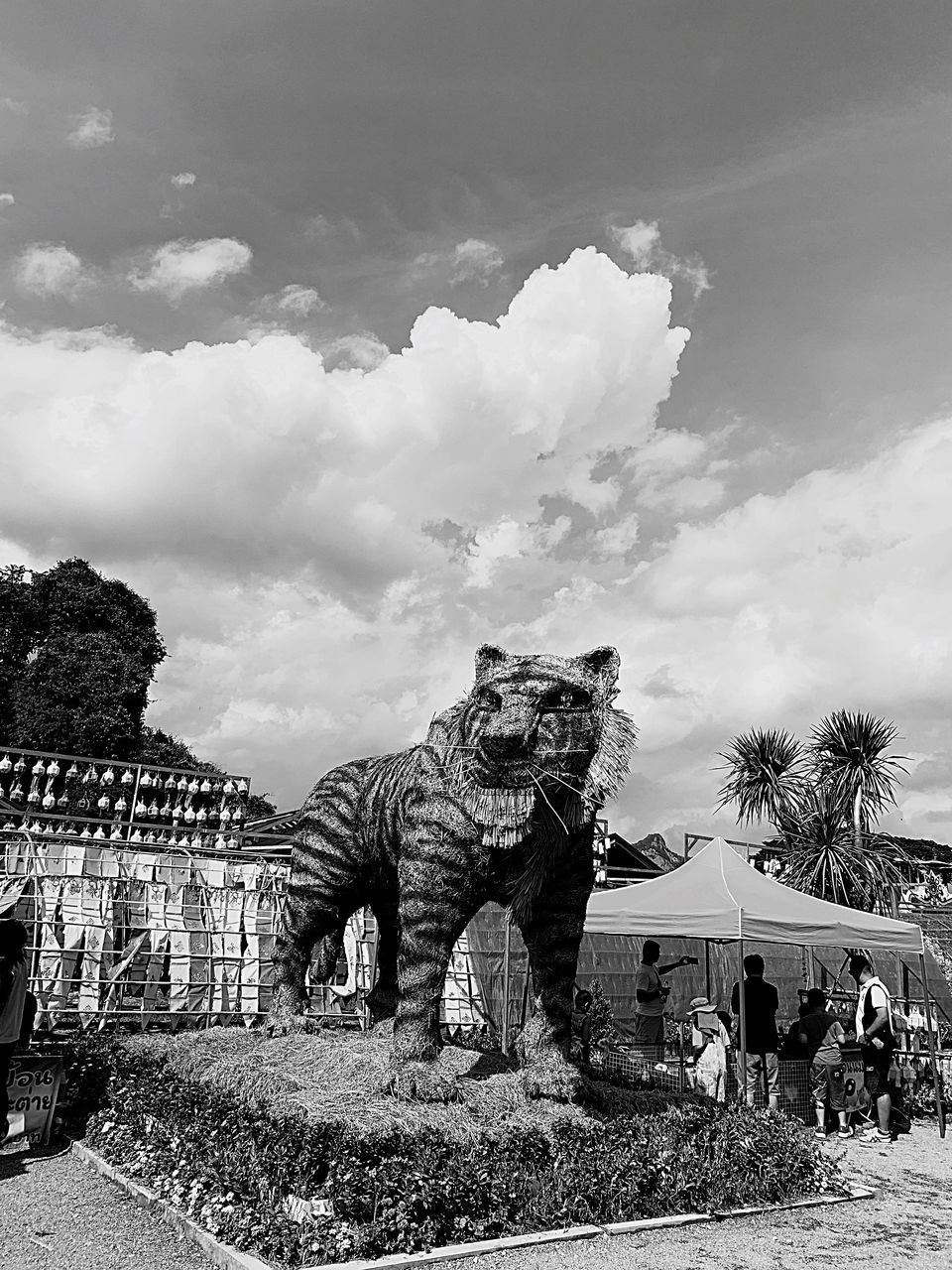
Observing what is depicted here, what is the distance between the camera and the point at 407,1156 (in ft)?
14.6

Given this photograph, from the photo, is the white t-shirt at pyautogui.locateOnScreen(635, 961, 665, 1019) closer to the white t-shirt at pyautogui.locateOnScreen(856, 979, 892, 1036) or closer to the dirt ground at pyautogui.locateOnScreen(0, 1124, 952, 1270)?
the white t-shirt at pyautogui.locateOnScreen(856, 979, 892, 1036)

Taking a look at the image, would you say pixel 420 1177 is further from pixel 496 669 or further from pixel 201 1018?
pixel 201 1018

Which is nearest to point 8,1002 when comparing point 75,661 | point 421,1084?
point 421,1084

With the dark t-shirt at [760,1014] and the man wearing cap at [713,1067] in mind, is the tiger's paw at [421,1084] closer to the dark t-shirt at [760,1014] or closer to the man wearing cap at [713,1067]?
the man wearing cap at [713,1067]

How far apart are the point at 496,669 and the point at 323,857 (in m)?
2.14

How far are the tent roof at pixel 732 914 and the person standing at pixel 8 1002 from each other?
483 cm

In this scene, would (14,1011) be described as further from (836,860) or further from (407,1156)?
(836,860)

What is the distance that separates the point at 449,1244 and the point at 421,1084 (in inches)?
28.3

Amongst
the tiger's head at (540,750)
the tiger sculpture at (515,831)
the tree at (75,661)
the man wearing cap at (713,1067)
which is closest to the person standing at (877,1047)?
the man wearing cap at (713,1067)

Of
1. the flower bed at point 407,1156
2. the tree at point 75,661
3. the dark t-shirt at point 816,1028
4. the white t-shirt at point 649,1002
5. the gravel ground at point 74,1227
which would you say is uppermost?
the tree at point 75,661

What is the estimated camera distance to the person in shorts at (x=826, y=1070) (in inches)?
339

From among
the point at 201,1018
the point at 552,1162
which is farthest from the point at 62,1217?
the point at 201,1018

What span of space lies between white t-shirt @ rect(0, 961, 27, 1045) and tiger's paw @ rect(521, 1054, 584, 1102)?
322 cm

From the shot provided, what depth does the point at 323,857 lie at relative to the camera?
6.44 meters
